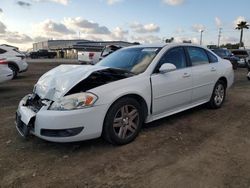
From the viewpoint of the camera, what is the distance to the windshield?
188 inches

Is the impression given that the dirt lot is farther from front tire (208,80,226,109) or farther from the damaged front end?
front tire (208,80,226,109)

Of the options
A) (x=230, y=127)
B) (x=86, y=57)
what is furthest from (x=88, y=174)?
(x=86, y=57)

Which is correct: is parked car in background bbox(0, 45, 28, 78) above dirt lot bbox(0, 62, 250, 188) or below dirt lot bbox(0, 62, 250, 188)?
above

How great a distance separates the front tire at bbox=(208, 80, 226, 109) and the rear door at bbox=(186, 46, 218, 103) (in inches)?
7.2

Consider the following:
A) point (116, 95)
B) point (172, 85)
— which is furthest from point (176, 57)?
point (116, 95)

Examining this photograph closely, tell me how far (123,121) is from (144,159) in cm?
70

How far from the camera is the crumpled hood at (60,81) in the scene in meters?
3.95

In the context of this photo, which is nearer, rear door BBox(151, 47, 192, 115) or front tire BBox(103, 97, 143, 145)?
front tire BBox(103, 97, 143, 145)

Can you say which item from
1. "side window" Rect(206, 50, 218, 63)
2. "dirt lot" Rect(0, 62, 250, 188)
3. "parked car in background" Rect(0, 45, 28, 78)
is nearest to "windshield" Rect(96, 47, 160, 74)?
"dirt lot" Rect(0, 62, 250, 188)

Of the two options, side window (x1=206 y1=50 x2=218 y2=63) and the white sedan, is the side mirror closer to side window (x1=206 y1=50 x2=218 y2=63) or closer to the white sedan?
the white sedan

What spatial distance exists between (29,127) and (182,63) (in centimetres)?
302

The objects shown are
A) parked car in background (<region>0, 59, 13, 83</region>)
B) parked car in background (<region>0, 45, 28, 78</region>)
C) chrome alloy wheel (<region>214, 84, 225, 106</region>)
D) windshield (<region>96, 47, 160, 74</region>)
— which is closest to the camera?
windshield (<region>96, 47, 160, 74</region>)

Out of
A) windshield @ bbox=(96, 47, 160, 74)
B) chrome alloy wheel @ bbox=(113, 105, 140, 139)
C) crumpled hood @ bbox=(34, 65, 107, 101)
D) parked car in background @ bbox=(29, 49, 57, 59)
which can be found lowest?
chrome alloy wheel @ bbox=(113, 105, 140, 139)

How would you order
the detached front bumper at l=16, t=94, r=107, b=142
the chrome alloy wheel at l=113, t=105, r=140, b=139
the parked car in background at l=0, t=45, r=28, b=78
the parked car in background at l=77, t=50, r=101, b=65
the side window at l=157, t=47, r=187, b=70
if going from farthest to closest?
the parked car in background at l=77, t=50, r=101, b=65 < the parked car in background at l=0, t=45, r=28, b=78 < the side window at l=157, t=47, r=187, b=70 < the chrome alloy wheel at l=113, t=105, r=140, b=139 < the detached front bumper at l=16, t=94, r=107, b=142
